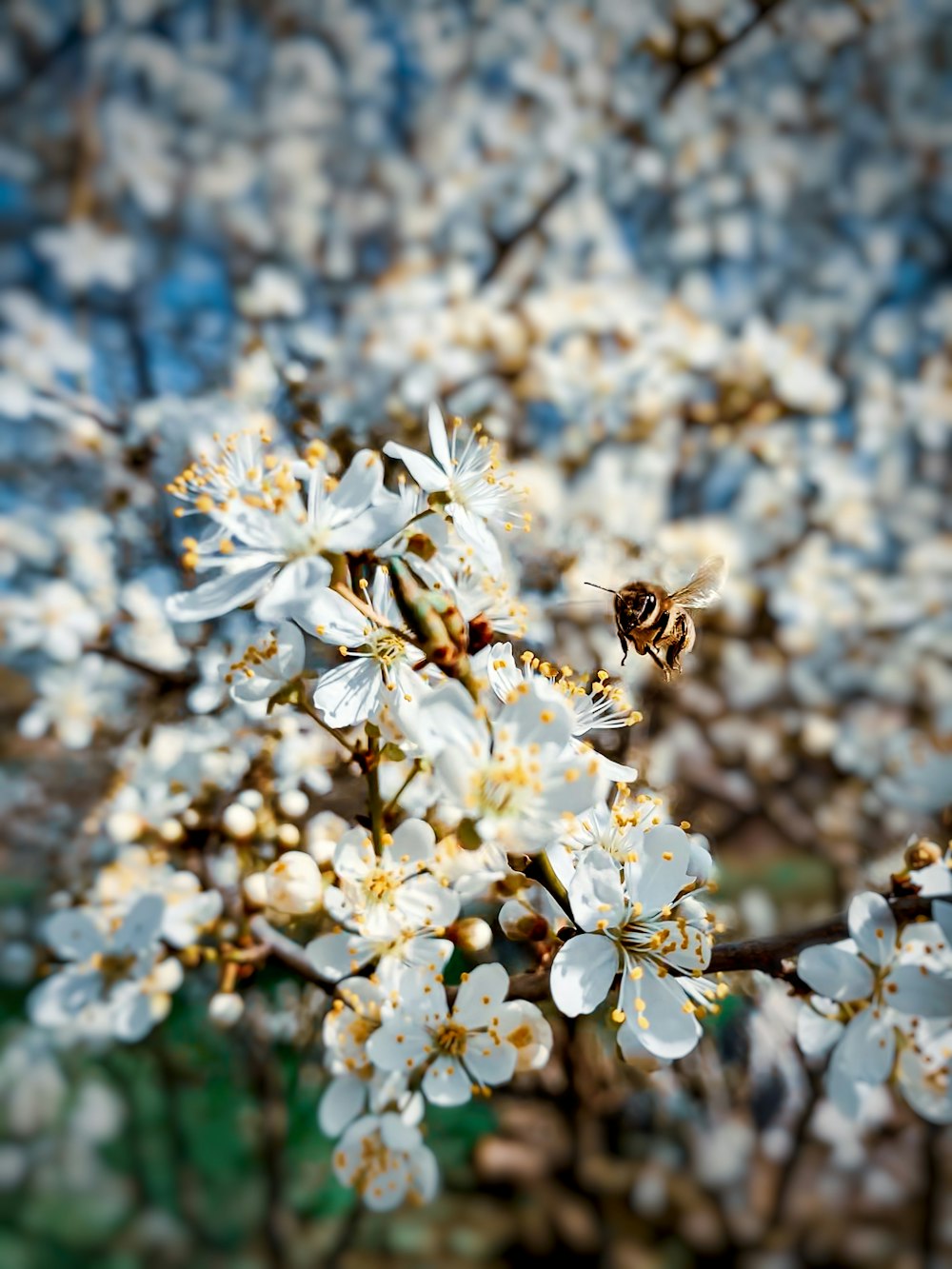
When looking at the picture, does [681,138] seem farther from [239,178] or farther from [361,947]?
[361,947]

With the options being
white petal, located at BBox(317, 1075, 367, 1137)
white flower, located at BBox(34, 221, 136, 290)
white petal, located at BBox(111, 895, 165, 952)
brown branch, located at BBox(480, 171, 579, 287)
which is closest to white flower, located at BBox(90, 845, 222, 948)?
white petal, located at BBox(111, 895, 165, 952)

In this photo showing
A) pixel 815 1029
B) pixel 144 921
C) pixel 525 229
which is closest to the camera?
pixel 815 1029

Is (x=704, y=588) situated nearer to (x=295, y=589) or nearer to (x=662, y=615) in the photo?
(x=662, y=615)

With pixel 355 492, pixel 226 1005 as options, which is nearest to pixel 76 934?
pixel 226 1005

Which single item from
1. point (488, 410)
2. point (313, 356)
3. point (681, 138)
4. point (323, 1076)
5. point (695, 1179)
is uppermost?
point (681, 138)

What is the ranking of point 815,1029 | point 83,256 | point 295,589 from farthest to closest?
→ point 83,256 < point 815,1029 < point 295,589

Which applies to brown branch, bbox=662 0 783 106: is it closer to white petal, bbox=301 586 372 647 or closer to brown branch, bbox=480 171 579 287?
brown branch, bbox=480 171 579 287

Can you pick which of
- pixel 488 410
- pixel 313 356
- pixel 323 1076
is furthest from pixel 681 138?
pixel 323 1076
